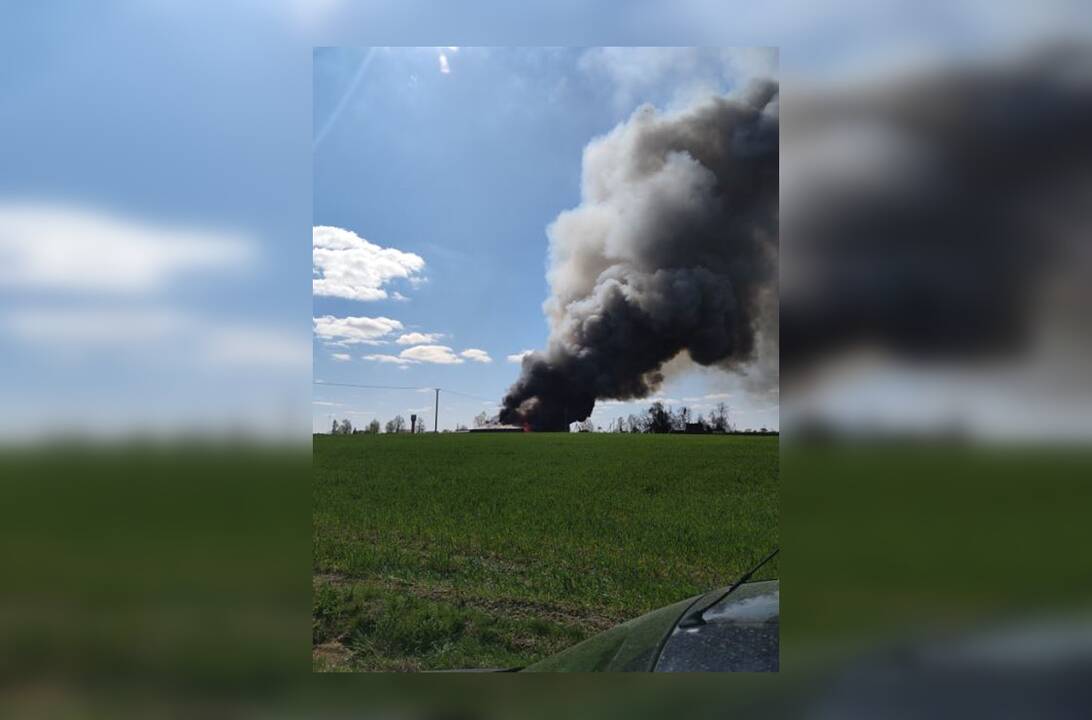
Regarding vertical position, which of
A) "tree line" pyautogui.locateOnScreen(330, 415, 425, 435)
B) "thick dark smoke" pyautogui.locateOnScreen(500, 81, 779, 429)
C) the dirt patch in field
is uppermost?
"thick dark smoke" pyautogui.locateOnScreen(500, 81, 779, 429)

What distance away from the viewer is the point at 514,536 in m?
3.11

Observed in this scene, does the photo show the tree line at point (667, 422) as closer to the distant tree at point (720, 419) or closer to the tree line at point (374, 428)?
the distant tree at point (720, 419)

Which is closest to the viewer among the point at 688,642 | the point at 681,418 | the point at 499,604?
the point at 688,642

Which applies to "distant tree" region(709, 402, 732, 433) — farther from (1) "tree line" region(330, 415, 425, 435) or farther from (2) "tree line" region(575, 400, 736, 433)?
(1) "tree line" region(330, 415, 425, 435)

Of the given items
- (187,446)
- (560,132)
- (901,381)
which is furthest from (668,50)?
(187,446)

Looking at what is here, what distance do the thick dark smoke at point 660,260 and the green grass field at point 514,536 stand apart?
31cm

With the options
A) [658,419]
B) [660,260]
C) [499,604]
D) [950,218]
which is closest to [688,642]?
[499,604]

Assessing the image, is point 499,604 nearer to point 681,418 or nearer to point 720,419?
point 681,418

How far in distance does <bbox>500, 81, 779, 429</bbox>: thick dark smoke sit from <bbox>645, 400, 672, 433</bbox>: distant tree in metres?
0.08

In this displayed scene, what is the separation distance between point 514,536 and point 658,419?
2.74 ft

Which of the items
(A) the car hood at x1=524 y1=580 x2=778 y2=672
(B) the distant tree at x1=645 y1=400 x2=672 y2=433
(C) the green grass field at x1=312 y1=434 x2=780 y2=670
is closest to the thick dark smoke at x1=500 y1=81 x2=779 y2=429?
(B) the distant tree at x1=645 y1=400 x2=672 y2=433

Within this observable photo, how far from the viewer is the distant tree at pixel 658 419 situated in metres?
3.06

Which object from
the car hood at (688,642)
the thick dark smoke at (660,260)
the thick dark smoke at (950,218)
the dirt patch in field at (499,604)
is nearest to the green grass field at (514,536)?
the dirt patch in field at (499,604)

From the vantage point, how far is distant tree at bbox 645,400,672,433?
121 inches
